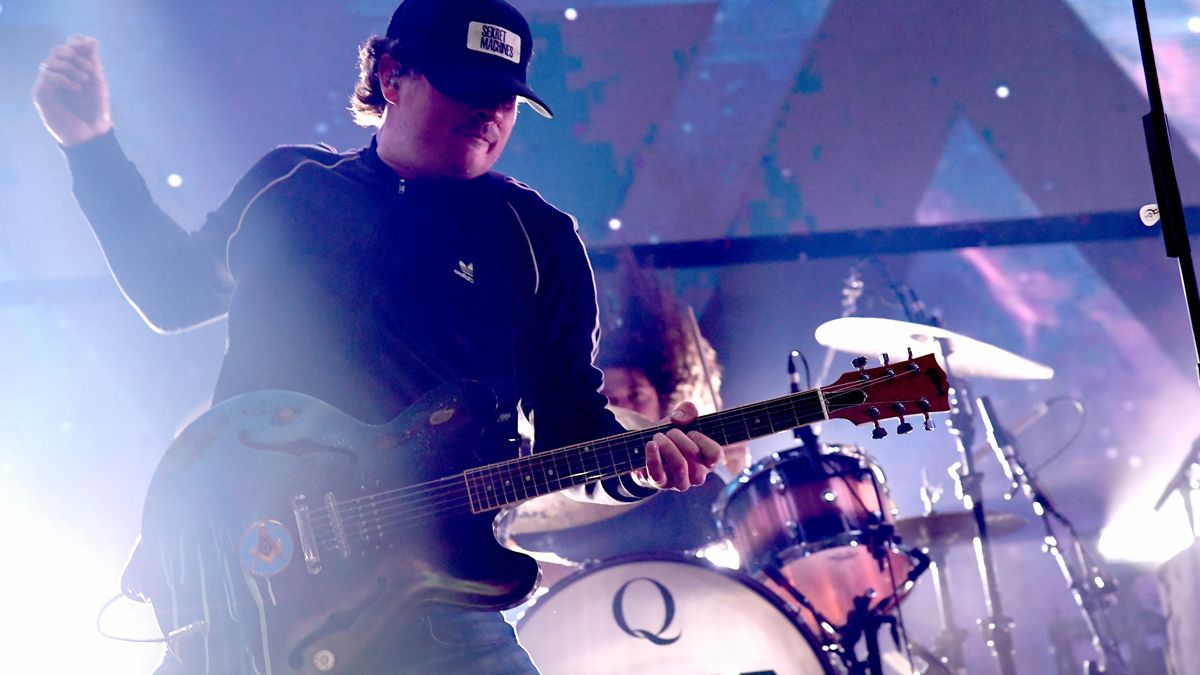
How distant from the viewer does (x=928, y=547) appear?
172 inches

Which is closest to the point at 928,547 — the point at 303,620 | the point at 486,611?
the point at 486,611

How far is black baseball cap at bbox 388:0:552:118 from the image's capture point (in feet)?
8.82

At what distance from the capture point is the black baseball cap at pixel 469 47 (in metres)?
2.69

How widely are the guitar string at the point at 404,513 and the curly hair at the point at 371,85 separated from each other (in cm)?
120

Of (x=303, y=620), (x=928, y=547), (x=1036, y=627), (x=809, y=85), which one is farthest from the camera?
(x=1036, y=627)

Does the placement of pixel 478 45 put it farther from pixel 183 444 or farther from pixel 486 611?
pixel 486 611

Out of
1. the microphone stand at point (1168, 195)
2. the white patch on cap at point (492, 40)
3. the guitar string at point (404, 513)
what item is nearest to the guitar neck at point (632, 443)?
the guitar string at point (404, 513)

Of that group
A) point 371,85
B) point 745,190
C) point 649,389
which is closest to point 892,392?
point 371,85

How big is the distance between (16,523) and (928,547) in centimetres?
381

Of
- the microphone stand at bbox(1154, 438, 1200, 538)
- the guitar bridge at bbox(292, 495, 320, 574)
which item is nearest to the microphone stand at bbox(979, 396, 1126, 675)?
the microphone stand at bbox(1154, 438, 1200, 538)

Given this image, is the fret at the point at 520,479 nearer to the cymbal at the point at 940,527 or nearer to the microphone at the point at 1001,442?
the cymbal at the point at 940,527

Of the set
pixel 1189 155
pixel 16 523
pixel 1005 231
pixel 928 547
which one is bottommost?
pixel 928 547

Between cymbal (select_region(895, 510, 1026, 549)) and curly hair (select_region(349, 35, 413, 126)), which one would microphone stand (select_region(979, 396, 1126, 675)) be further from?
curly hair (select_region(349, 35, 413, 126))

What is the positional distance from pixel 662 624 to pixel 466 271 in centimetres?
131
